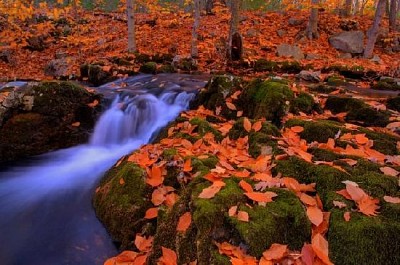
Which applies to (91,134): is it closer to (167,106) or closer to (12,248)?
(167,106)

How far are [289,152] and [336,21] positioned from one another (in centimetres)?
1550

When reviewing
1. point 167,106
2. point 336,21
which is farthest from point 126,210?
point 336,21

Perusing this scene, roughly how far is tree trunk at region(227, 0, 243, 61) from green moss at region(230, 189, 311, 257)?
1031cm

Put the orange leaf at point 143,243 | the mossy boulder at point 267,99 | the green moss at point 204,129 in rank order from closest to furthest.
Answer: the orange leaf at point 143,243 < the green moss at point 204,129 < the mossy boulder at point 267,99

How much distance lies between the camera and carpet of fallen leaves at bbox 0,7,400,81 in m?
13.0

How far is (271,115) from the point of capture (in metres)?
4.93

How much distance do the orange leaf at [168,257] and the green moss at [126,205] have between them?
2.84 feet

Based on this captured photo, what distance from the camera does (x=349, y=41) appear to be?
46.4ft

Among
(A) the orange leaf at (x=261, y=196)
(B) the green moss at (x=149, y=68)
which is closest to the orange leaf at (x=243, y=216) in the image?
(A) the orange leaf at (x=261, y=196)

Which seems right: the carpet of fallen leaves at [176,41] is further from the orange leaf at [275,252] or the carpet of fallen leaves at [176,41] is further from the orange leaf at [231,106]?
the orange leaf at [275,252]

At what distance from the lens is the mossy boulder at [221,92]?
5.94 m

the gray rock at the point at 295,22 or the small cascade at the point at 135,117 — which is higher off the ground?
the gray rock at the point at 295,22

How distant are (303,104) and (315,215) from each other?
3.20 m

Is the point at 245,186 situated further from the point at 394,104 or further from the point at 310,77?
the point at 310,77
